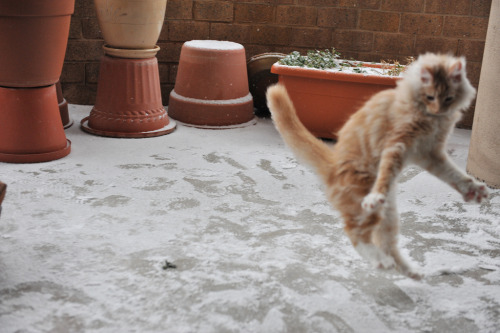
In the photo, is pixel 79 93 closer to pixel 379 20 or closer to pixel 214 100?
pixel 214 100

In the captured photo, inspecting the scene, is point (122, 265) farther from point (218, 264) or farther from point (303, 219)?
point (303, 219)

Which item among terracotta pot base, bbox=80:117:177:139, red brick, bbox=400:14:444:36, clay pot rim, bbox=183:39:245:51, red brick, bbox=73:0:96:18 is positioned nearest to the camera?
terracotta pot base, bbox=80:117:177:139

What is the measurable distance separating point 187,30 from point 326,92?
1229 mm

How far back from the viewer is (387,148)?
53.7 inches

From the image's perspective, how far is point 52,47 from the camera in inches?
107

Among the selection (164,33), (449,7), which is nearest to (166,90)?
(164,33)

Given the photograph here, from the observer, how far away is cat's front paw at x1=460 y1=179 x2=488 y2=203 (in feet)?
4.50

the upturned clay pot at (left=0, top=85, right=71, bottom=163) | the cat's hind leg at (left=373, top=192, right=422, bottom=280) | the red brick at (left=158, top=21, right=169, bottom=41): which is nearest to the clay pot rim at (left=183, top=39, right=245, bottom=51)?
the red brick at (left=158, top=21, right=169, bottom=41)

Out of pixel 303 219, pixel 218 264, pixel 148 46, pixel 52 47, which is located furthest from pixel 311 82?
pixel 218 264

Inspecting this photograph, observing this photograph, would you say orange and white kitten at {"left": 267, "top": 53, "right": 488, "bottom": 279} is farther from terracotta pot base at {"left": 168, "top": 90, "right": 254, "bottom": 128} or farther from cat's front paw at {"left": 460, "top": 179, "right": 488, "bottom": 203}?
terracotta pot base at {"left": 168, "top": 90, "right": 254, "bottom": 128}

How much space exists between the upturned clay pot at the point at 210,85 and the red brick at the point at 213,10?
0.32m

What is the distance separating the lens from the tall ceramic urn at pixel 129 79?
10.6 feet

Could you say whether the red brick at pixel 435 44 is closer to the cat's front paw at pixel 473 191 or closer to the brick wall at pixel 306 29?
the brick wall at pixel 306 29

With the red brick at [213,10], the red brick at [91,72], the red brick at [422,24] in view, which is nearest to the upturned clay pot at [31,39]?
the red brick at [91,72]
